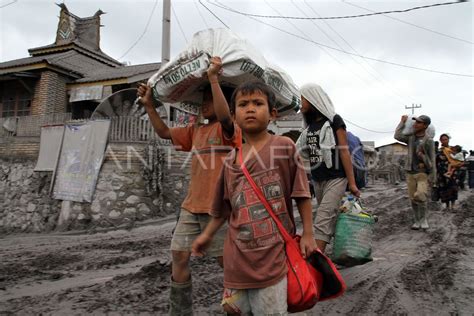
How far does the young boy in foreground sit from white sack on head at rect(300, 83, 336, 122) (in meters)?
1.57

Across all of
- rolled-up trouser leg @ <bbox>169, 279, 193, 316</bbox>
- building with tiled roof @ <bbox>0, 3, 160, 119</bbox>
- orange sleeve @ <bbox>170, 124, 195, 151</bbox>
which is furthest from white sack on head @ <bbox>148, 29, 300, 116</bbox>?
building with tiled roof @ <bbox>0, 3, 160, 119</bbox>

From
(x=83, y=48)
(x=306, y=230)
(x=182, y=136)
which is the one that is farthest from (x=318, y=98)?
(x=83, y=48)

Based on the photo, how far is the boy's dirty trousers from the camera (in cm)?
627

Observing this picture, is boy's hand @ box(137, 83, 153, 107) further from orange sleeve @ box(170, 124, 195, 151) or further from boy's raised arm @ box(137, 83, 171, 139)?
orange sleeve @ box(170, 124, 195, 151)

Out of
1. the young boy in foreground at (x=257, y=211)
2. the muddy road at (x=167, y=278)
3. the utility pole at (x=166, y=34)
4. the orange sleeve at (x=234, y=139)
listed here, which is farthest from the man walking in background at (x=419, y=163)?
the utility pole at (x=166, y=34)

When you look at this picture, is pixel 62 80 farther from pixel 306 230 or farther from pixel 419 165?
pixel 306 230

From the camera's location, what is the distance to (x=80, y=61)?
17.5 m

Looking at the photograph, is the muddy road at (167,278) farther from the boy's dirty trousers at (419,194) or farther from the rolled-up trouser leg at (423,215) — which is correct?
the boy's dirty trousers at (419,194)

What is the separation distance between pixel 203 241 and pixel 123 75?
43.5ft

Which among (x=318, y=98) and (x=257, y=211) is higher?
(x=318, y=98)

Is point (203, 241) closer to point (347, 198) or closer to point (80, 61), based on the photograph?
point (347, 198)

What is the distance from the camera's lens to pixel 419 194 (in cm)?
624

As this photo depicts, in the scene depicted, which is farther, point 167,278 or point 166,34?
point 166,34

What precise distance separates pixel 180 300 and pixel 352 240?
5.14ft
